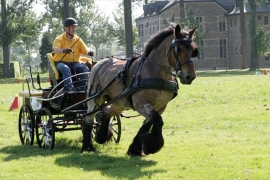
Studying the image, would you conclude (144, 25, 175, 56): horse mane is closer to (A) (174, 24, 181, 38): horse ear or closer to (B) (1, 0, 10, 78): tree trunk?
(A) (174, 24, 181, 38): horse ear

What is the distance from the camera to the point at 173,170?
894cm

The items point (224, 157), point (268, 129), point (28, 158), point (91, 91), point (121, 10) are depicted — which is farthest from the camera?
point (121, 10)

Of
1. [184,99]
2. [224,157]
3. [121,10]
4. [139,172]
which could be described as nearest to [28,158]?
[139,172]

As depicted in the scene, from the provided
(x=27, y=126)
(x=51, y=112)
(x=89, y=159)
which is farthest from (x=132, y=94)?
(x=27, y=126)

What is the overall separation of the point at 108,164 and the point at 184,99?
11.3 meters

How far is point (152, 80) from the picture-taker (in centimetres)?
964

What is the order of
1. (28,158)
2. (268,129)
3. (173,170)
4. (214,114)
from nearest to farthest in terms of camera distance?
(173,170)
(28,158)
(268,129)
(214,114)

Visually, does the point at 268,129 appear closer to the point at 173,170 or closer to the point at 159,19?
the point at 173,170

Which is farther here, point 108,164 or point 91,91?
point 91,91

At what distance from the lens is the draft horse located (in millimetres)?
9289

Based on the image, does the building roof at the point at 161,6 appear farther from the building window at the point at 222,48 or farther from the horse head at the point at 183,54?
the horse head at the point at 183,54

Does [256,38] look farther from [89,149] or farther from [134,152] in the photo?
[134,152]

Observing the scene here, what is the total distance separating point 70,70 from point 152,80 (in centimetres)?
317

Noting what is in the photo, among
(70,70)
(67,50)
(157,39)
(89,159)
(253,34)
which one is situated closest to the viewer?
(157,39)
